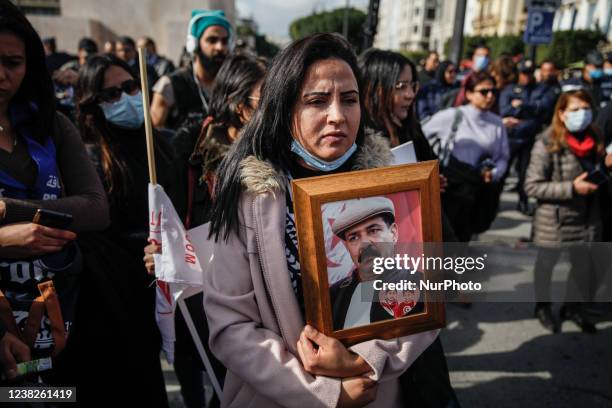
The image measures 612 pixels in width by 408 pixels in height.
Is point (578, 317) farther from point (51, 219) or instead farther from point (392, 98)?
point (51, 219)

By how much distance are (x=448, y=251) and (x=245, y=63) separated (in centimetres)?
137

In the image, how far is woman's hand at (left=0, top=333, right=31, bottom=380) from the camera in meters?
1.30

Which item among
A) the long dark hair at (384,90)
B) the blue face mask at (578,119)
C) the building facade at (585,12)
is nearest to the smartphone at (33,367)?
the long dark hair at (384,90)

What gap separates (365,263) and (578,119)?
2.75 metres

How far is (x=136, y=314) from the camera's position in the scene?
184 cm

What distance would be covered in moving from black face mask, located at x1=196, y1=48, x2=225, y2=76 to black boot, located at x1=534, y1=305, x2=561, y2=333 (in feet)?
10.8

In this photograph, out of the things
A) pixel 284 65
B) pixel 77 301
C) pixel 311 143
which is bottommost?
pixel 77 301

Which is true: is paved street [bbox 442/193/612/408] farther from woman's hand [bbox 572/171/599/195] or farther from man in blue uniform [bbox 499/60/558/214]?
man in blue uniform [bbox 499/60/558/214]

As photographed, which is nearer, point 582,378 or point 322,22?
point 582,378

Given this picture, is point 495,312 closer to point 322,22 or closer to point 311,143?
point 311,143

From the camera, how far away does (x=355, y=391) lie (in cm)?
117

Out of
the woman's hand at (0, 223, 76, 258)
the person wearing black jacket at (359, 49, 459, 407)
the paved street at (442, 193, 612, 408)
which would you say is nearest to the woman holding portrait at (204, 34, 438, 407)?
the woman's hand at (0, 223, 76, 258)

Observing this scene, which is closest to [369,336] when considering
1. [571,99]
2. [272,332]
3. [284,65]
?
[272,332]

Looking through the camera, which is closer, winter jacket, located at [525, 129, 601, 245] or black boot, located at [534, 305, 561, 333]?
winter jacket, located at [525, 129, 601, 245]
